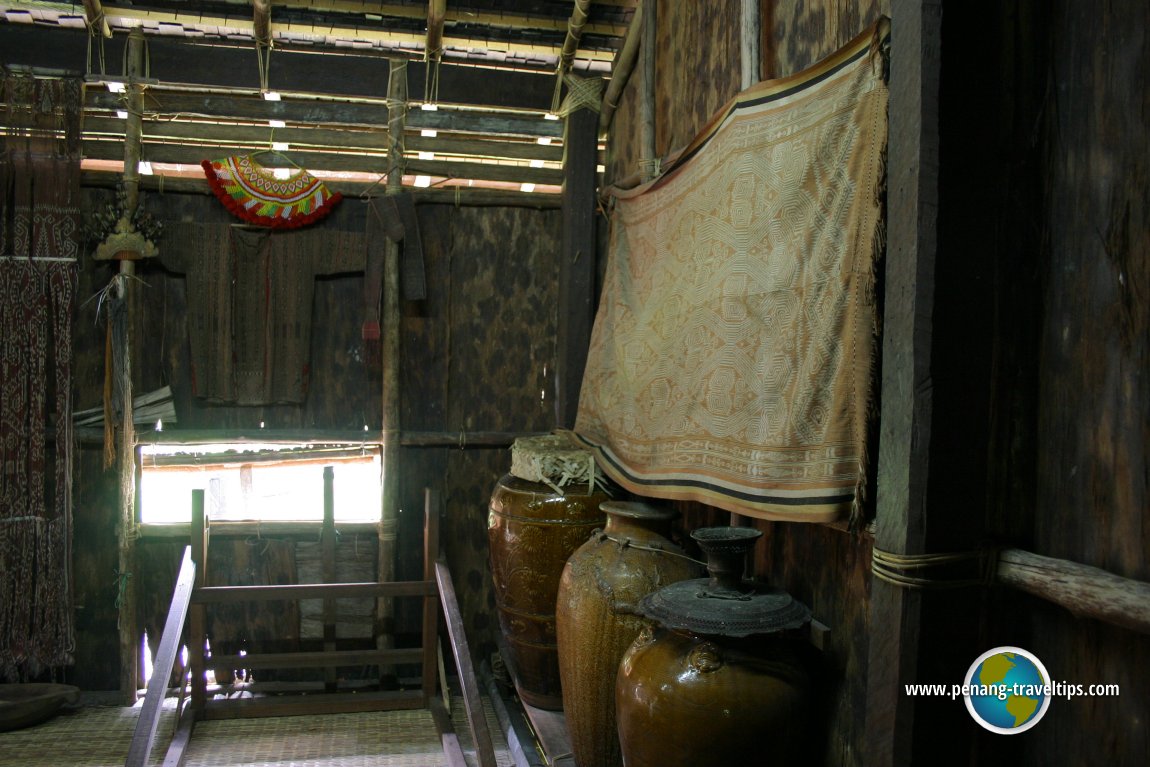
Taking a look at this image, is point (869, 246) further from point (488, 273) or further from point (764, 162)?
point (488, 273)

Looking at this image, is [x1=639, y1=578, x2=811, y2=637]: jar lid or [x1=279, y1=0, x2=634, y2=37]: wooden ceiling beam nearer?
[x1=639, y1=578, x2=811, y2=637]: jar lid

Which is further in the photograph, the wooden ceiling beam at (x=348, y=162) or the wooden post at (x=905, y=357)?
the wooden ceiling beam at (x=348, y=162)

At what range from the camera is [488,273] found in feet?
14.7

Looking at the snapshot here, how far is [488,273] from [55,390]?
85.4 inches

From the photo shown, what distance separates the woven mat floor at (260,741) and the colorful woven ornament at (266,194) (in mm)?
2390

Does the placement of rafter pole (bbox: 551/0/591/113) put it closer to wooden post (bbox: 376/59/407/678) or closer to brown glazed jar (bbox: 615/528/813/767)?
wooden post (bbox: 376/59/407/678)

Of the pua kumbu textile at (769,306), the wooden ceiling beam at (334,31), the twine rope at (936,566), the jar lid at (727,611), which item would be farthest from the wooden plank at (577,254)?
the twine rope at (936,566)

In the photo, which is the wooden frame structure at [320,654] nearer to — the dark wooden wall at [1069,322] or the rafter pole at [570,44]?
the rafter pole at [570,44]

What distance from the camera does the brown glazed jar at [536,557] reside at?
3303mm

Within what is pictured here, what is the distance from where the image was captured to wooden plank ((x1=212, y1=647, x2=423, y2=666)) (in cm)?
376

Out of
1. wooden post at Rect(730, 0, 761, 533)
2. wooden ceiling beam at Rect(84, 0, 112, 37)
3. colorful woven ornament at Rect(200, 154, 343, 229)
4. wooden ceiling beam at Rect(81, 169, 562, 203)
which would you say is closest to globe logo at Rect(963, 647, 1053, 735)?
wooden post at Rect(730, 0, 761, 533)

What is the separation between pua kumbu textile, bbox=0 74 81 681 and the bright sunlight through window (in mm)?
419

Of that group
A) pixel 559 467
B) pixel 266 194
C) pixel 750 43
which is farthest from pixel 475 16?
pixel 559 467

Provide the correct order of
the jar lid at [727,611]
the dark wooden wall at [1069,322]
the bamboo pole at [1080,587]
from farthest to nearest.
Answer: the jar lid at [727,611] < the dark wooden wall at [1069,322] < the bamboo pole at [1080,587]
